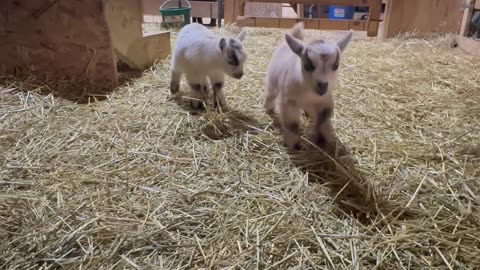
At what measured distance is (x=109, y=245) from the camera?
1.59m

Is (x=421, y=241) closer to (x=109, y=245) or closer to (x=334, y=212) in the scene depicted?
(x=334, y=212)

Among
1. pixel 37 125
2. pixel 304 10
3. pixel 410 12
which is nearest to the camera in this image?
pixel 37 125

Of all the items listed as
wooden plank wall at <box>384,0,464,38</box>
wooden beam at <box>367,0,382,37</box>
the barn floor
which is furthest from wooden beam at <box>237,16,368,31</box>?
the barn floor

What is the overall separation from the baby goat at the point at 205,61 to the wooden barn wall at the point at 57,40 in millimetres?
703

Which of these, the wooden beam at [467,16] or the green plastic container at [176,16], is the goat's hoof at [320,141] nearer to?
the wooden beam at [467,16]

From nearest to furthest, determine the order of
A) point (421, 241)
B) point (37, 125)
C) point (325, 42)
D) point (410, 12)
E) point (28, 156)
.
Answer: point (421, 241) < point (325, 42) < point (28, 156) < point (37, 125) < point (410, 12)

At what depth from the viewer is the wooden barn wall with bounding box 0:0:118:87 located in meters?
3.23

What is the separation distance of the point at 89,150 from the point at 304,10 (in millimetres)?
6166

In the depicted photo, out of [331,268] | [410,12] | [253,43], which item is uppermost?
[410,12]

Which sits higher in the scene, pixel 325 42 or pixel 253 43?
pixel 325 42

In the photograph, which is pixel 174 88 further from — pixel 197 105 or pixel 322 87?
pixel 322 87

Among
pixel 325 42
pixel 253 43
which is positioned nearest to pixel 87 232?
pixel 325 42

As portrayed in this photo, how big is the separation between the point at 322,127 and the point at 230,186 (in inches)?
28.6

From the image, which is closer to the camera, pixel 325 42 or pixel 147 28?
pixel 325 42
